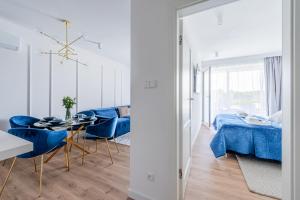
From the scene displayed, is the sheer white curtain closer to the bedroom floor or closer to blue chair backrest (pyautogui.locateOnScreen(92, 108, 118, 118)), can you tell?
the bedroom floor

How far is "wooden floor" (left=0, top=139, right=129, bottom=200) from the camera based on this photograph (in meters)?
1.75

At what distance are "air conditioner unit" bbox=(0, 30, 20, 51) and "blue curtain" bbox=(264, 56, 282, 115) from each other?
6514mm

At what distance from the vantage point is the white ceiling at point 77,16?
91.9 inches

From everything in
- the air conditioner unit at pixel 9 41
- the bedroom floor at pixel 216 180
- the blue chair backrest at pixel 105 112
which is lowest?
the bedroom floor at pixel 216 180

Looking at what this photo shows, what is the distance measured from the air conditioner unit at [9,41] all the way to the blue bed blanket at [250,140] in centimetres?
425

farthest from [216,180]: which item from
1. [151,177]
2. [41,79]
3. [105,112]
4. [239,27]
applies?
[41,79]

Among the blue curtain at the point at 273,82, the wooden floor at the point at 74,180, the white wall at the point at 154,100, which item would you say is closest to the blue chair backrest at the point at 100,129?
the wooden floor at the point at 74,180

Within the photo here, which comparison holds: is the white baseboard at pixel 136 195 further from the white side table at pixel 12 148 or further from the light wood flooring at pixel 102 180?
the white side table at pixel 12 148

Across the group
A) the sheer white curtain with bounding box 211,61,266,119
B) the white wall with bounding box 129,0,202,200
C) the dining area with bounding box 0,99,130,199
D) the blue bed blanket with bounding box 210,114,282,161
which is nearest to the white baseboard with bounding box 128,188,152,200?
the white wall with bounding box 129,0,202,200

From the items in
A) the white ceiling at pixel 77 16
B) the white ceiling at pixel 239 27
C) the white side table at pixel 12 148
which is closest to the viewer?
the white side table at pixel 12 148

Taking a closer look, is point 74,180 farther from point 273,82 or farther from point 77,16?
point 273,82

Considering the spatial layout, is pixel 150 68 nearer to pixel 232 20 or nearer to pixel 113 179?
pixel 113 179

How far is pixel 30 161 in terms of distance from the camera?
2.64m

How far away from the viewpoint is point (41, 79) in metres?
3.39
